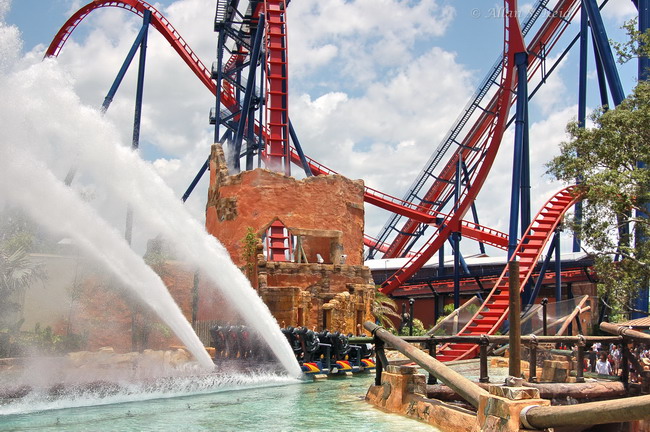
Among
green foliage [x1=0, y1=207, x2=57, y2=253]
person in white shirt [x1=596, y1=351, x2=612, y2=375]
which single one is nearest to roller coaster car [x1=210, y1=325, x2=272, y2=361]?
green foliage [x1=0, y1=207, x2=57, y2=253]

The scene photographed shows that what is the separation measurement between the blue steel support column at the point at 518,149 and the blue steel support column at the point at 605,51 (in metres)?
3.13

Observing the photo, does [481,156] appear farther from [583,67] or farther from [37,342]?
[37,342]

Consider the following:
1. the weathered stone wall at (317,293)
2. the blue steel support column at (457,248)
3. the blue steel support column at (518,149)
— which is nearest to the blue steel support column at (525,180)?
the blue steel support column at (518,149)

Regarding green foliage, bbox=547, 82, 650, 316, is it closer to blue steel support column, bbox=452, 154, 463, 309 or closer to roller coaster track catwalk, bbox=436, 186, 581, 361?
roller coaster track catwalk, bbox=436, 186, 581, 361

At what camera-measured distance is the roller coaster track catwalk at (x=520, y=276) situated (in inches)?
659

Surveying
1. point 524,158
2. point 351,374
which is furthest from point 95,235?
point 524,158

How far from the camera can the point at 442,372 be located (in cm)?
646

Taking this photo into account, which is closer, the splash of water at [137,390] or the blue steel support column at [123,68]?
the splash of water at [137,390]

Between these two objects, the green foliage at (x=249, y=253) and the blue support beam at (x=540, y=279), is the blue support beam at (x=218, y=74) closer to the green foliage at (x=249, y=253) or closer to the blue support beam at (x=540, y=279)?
the green foliage at (x=249, y=253)

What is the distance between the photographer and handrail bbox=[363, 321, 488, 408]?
5.84 meters

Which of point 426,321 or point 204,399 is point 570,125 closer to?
point 204,399

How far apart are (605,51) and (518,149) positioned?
4.35m

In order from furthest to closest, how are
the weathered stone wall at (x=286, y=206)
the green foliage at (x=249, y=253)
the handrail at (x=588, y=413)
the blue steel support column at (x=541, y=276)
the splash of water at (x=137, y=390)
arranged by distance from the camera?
1. the blue steel support column at (x=541, y=276)
2. the weathered stone wall at (x=286, y=206)
3. the green foliage at (x=249, y=253)
4. the splash of water at (x=137, y=390)
5. the handrail at (x=588, y=413)

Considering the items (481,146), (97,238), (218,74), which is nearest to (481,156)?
(481,146)
